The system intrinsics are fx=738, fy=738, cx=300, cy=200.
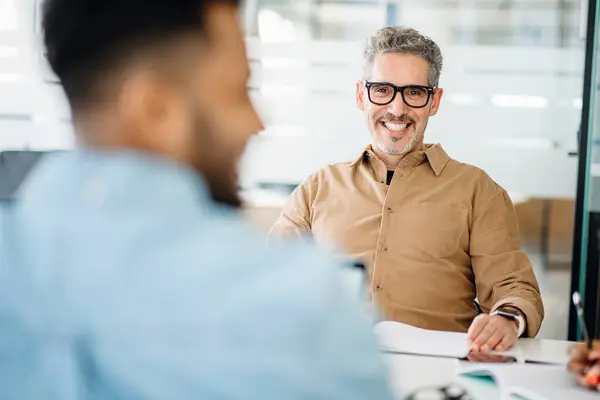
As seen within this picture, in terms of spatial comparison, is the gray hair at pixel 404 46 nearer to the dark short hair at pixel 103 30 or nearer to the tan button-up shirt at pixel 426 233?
the tan button-up shirt at pixel 426 233

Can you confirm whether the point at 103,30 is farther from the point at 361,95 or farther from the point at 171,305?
the point at 361,95

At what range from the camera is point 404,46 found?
2.36 m

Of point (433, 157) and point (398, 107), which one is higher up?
point (398, 107)

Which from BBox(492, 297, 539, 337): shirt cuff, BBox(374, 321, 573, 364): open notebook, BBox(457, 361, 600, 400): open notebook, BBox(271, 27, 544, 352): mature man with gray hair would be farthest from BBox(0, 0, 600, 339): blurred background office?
BBox(457, 361, 600, 400): open notebook

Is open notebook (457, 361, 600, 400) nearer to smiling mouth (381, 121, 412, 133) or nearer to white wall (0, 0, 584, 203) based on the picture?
smiling mouth (381, 121, 412, 133)

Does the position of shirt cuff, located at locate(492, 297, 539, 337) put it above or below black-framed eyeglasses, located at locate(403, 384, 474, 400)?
below

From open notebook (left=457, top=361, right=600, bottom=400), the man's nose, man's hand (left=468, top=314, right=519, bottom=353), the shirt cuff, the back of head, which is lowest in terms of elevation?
the shirt cuff

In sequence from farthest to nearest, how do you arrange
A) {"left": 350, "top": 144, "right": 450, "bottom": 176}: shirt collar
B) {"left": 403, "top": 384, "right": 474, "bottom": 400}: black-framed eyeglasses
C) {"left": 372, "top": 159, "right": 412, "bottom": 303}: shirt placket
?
Answer: {"left": 350, "top": 144, "right": 450, "bottom": 176}: shirt collar < {"left": 372, "top": 159, "right": 412, "bottom": 303}: shirt placket < {"left": 403, "top": 384, "right": 474, "bottom": 400}: black-framed eyeglasses

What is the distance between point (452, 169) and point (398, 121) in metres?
0.23

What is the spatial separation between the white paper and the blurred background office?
2.18 m

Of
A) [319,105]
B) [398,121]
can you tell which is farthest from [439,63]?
[319,105]

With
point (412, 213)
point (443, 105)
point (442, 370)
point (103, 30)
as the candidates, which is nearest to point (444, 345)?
point (442, 370)

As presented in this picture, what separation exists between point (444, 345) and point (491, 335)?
108 mm

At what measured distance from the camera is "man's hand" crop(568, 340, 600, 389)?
4.10 feet
